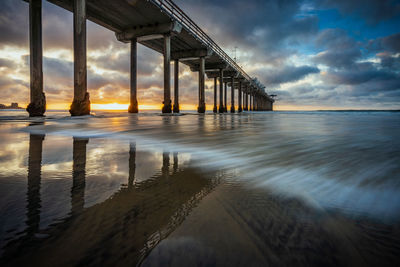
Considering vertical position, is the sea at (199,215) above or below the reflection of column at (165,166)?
below

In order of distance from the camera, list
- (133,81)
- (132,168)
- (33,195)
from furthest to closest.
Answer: (133,81)
(132,168)
(33,195)

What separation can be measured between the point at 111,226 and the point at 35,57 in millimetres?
9599

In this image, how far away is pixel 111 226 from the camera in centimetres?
66

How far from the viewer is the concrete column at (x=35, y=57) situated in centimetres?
737

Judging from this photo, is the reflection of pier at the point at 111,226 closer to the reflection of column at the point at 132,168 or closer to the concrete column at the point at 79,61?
the reflection of column at the point at 132,168

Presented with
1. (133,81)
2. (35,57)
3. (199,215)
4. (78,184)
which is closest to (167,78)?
(133,81)

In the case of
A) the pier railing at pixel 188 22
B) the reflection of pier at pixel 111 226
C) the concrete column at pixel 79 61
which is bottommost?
the reflection of pier at pixel 111 226

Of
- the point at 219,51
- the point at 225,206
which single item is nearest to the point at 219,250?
the point at 225,206

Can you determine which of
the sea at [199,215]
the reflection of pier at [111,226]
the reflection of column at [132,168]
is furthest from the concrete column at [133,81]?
A: the reflection of pier at [111,226]

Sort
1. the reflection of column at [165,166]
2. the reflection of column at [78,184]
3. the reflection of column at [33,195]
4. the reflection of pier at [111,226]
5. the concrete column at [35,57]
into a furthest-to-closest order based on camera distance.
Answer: the concrete column at [35,57], the reflection of column at [165,166], the reflection of column at [78,184], the reflection of column at [33,195], the reflection of pier at [111,226]

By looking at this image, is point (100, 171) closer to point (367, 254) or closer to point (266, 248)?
point (266, 248)

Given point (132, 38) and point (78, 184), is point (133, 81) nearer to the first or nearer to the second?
point (132, 38)

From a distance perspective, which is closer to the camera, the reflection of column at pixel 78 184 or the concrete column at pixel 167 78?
the reflection of column at pixel 78 184

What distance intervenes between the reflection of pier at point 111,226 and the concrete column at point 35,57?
8.52 meters
